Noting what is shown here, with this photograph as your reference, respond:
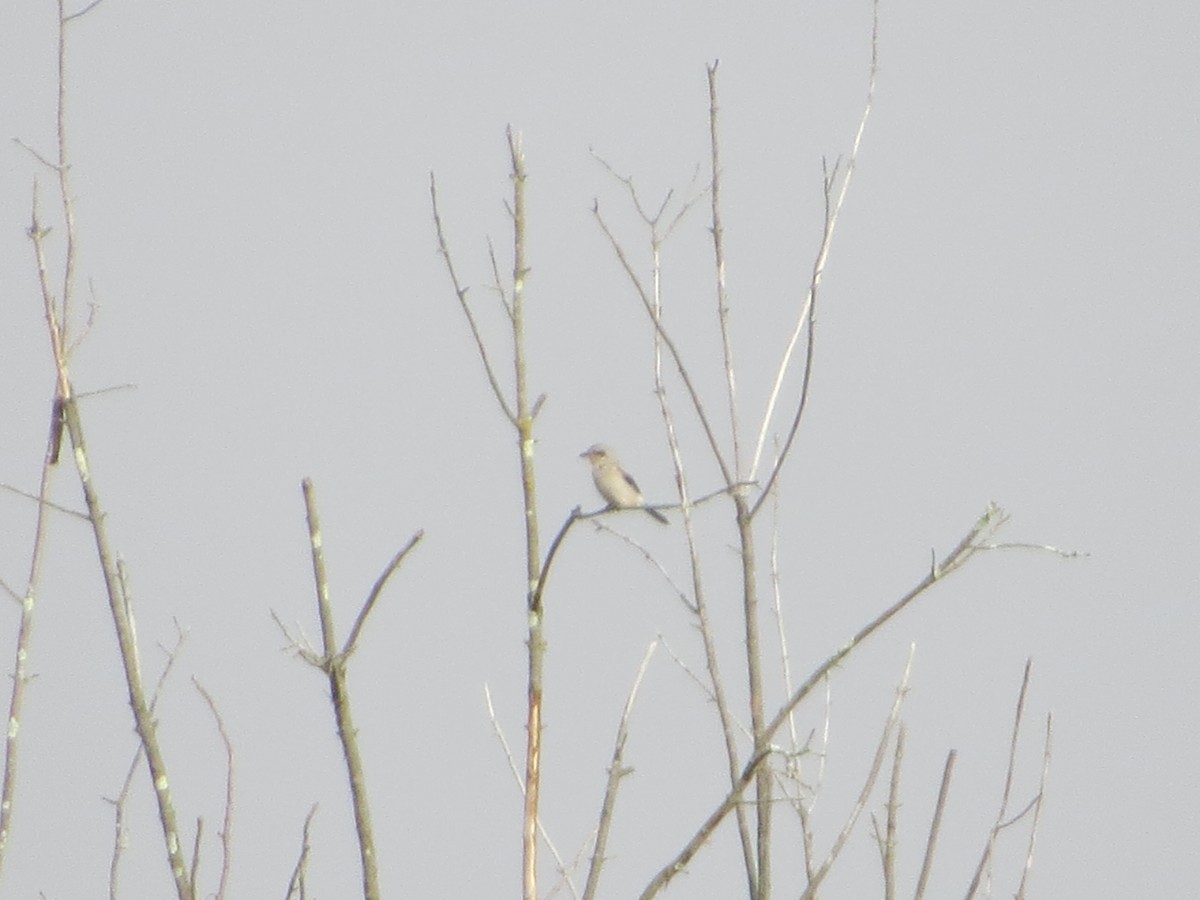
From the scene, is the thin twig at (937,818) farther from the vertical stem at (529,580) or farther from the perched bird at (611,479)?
the perched bird at (611,479)

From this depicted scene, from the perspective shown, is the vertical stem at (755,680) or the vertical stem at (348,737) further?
the vertical stem at (755,680)

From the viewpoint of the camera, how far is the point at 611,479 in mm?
9406

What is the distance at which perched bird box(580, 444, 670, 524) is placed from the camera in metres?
9.35

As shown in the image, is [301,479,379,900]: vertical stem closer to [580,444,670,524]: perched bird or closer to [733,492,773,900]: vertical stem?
[733,492,773,900]: vertical stem

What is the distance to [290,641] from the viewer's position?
227 cm

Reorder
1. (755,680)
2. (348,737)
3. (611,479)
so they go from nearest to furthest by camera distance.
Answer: (348,737) < (755,680) < (611,479)

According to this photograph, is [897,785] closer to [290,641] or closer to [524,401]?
[524,401]

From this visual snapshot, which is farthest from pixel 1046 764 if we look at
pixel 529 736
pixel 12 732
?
pixel 12 732

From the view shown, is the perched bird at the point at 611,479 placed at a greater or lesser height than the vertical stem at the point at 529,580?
greater

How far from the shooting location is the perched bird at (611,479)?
935 centimetres

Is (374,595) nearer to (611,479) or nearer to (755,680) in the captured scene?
(755,680)

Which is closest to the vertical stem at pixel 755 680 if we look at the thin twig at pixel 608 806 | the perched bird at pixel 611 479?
the thin twig at pixel 608 806

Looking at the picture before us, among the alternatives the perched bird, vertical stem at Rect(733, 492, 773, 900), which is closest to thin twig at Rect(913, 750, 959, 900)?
vertical stem at Rect(733, 492, 773, 900)

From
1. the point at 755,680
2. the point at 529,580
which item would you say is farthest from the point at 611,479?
the point at 529,580
